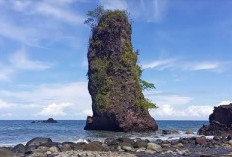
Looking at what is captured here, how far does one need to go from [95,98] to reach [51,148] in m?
36.2

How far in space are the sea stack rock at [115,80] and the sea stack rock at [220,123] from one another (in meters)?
9.86

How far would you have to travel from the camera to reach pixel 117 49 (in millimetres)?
64938

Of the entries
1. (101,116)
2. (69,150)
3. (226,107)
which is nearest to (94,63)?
(101,116)

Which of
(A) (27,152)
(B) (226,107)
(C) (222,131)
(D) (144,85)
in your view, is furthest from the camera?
(D) (144,85)

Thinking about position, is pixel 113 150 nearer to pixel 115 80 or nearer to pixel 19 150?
pixel 19 150

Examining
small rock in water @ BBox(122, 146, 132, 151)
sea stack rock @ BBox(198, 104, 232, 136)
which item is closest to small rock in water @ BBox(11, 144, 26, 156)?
small rock in water @ BBox(122, 146, 132, 151)

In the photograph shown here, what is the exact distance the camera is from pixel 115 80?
62.7 meters

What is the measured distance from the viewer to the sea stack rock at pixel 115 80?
60844 mm

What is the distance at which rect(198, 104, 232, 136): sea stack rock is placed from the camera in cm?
4975

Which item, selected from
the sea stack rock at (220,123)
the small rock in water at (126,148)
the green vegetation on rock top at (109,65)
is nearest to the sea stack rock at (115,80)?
the green vegetation on rock top at (109,65)

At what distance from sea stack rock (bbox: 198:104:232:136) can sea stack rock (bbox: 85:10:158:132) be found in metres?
9.86

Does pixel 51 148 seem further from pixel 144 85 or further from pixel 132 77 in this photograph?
pixel 144 85

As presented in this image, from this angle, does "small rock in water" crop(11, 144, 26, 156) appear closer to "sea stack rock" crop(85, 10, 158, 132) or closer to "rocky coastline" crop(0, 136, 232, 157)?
"rocky coastline" crop(0, 136, 232, 157)

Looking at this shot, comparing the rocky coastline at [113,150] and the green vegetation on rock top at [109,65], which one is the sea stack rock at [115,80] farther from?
the rocky coastline at [113,150]
